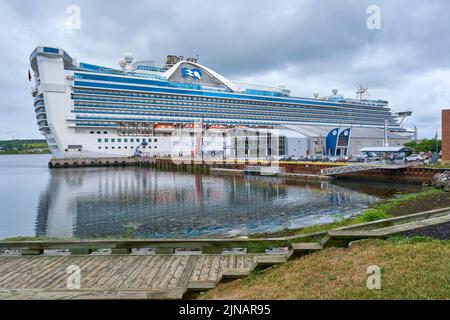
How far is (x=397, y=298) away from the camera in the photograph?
13.5 ft

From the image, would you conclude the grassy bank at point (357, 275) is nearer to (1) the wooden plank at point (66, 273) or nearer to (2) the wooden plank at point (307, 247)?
(2) the wooden plank at point (307, 247)

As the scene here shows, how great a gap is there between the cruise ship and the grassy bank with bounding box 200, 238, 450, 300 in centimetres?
6493

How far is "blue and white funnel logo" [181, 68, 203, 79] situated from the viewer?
88.8 m

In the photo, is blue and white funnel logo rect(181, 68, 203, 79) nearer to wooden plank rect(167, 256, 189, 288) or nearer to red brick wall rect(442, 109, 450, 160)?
red brick wall rect(442, 109, 450, 160)

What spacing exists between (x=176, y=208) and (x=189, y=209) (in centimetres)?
95

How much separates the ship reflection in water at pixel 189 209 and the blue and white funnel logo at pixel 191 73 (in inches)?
2355

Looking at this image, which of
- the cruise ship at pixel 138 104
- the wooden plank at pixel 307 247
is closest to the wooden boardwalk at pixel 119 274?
the wooden plank at pixel 307 247

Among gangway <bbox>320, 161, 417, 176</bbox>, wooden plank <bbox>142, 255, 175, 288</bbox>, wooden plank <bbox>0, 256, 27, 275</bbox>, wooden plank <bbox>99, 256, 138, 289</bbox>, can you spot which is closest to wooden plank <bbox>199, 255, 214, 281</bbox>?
wooden plank <bbox>142, 255, 175, 288</bbox>

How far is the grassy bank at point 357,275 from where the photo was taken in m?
4.36

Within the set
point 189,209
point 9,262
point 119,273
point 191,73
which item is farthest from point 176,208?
point 191,73

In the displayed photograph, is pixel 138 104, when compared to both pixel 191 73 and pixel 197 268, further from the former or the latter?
pixel 197 268

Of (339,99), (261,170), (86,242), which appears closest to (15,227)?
(86,242)

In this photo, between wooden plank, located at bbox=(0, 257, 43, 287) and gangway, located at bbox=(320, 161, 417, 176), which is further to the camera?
gangway, located at bbox=(320, 161, 417, 176)
